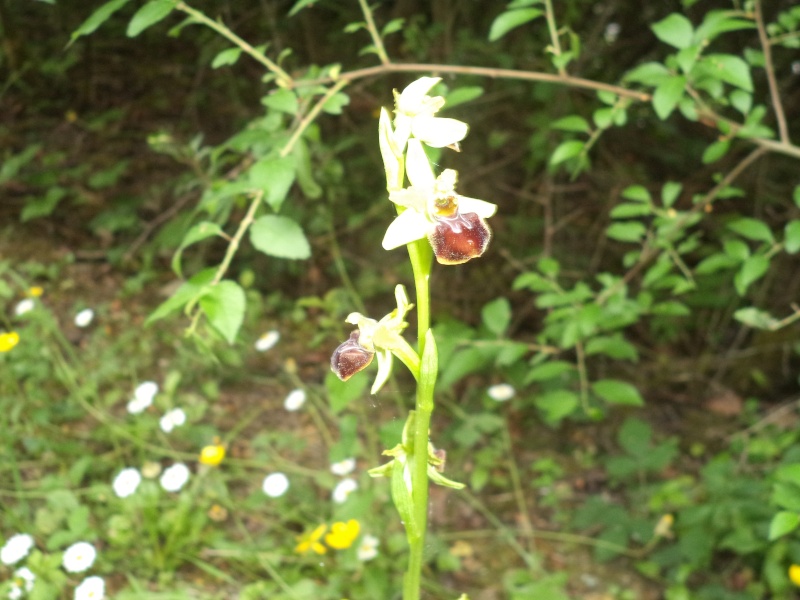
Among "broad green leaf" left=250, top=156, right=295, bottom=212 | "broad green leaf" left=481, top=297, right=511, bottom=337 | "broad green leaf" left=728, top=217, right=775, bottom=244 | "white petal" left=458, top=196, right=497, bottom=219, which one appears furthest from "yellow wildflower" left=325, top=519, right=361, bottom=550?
"broad green leaf" left=728, top=217, right=775, bottom=244

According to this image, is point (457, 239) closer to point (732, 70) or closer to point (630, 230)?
point (732, 70)

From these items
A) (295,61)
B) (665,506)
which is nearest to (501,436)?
(665,506)

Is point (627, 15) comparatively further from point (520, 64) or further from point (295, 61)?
point (295, 61)

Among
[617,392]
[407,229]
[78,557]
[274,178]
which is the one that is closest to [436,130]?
[407,229]

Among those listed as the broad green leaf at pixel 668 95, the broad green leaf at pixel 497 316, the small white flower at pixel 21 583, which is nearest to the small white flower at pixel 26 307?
the small white flower at pixel 21 583

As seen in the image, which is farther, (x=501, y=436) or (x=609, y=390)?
(x=501, y=436)

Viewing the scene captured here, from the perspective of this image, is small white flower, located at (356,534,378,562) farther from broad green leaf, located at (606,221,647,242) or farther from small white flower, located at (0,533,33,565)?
broad green leaf, located at (606,221,647,242)

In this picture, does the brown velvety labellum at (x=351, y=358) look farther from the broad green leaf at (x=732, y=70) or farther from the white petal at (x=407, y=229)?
the broad green leaf at (x=732, y=70)
